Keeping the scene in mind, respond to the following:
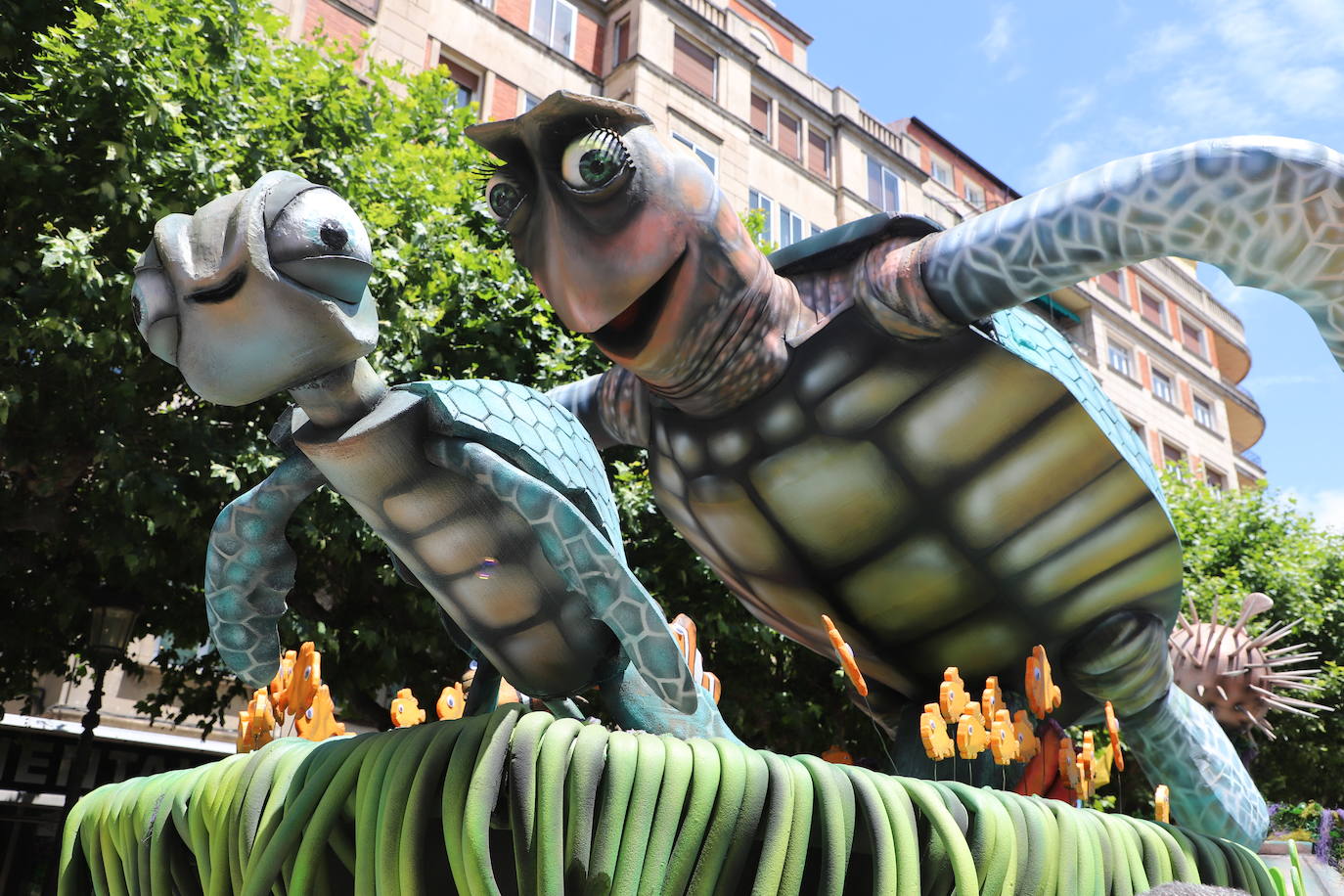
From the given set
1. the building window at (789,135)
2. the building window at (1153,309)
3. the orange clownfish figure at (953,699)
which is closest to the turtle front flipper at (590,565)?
the orange clownfish figure at (953,699)

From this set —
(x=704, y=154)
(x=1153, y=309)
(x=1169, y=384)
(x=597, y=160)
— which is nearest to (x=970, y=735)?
(x=597, y=160)

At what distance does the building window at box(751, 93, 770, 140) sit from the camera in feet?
63.0

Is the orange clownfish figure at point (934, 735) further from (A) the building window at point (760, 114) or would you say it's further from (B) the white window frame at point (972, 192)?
(B) the white window frame at point (972, 192)

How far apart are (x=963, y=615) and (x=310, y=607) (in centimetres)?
549

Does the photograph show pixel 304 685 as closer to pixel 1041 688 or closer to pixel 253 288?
pixel 253 288

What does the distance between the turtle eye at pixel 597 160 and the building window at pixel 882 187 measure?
19203 millimetres

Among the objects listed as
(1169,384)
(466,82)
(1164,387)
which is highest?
(466,82)

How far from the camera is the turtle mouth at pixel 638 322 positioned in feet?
7.00

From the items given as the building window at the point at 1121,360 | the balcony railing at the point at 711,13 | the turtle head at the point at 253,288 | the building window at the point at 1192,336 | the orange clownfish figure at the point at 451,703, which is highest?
the balcony railing at the point at 711,13

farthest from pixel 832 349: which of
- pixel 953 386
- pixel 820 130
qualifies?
pixel 820 130

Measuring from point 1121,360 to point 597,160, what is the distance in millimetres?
26264

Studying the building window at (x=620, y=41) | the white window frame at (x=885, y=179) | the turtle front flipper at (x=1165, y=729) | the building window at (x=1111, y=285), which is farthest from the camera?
the building window at (x=1111, y=285)

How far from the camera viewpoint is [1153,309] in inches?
1105

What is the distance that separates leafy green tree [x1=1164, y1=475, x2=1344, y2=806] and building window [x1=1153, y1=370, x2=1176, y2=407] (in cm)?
Result: 1313
